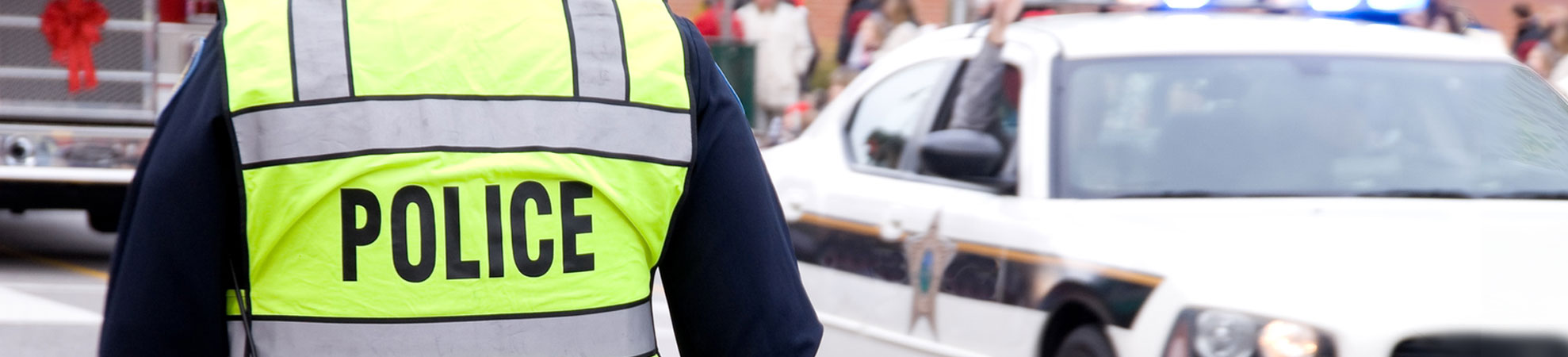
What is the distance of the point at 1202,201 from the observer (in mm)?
4422

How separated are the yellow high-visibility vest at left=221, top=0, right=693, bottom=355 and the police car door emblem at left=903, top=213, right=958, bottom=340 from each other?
2.87 meters

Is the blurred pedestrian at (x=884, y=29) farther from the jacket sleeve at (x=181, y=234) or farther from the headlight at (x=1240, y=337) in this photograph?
the jacket sleeve at (x=181, y=234)

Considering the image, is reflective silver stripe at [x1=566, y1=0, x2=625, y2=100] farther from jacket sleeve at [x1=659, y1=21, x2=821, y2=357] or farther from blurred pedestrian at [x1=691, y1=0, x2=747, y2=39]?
blurred pedestrian at [x1=691, y1=0, x2=747, y2=39]

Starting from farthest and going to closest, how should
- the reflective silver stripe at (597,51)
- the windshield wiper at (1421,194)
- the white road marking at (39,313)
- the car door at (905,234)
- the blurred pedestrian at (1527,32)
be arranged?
the blurred pedestrian at (1527,32), the white road marking at (39,313), the car door at (905,234), the windshield wiper at (1421,194), the reflective silver stripe at (597,51)

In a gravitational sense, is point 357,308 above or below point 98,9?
below

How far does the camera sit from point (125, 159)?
10.1m

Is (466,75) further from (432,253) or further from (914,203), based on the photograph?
(914,203)

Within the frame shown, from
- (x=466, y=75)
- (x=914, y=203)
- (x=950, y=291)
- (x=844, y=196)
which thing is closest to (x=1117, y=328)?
(x=950, y=291)

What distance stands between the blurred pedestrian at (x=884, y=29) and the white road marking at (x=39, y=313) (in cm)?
549

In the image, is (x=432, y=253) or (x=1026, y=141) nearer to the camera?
(x=432, y=253)

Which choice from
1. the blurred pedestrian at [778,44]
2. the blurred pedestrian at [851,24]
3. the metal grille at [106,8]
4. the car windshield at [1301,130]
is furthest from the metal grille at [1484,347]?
the blurred pedestrian at [778,44]

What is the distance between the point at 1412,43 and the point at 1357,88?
36cm

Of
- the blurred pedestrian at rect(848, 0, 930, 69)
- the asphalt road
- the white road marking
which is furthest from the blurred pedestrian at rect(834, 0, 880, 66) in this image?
the white road marking

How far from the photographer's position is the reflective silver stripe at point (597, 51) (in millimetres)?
1998
